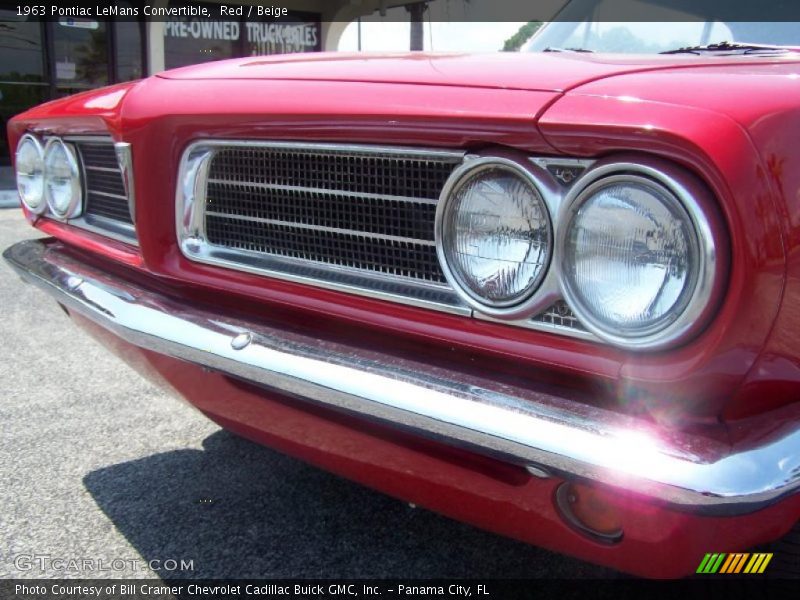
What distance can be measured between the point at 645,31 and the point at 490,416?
5.32ft

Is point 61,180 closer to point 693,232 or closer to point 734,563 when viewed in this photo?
point 693,232

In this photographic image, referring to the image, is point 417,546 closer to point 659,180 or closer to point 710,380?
point 710,380

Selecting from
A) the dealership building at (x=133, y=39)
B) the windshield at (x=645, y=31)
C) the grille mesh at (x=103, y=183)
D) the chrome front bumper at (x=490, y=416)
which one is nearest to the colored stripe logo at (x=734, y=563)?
the chrome front bumper at (x=490, y=416)

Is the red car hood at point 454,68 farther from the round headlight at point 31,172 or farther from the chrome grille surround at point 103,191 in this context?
the round headlight at point 31,172

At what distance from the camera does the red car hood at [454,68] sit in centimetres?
137

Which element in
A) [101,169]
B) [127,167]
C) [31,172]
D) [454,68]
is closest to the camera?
[454,68]

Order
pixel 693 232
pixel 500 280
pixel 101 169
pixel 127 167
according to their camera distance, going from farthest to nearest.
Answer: pixel 101 169, pixel 127 167, pixel 500 280, pixel 693 232

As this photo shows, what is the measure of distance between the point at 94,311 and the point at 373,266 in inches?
31.7

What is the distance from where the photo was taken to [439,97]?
136 cm

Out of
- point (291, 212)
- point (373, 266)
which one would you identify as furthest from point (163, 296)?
point (373, 266)

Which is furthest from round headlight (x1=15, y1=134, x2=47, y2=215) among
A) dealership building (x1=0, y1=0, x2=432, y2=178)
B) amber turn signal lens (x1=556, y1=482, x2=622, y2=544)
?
dealership building (x1=0, y1=0, x2=432, y2=178)

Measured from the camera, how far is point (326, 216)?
1644 millimetres

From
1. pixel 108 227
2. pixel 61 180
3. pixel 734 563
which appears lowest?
pixel 734 563
